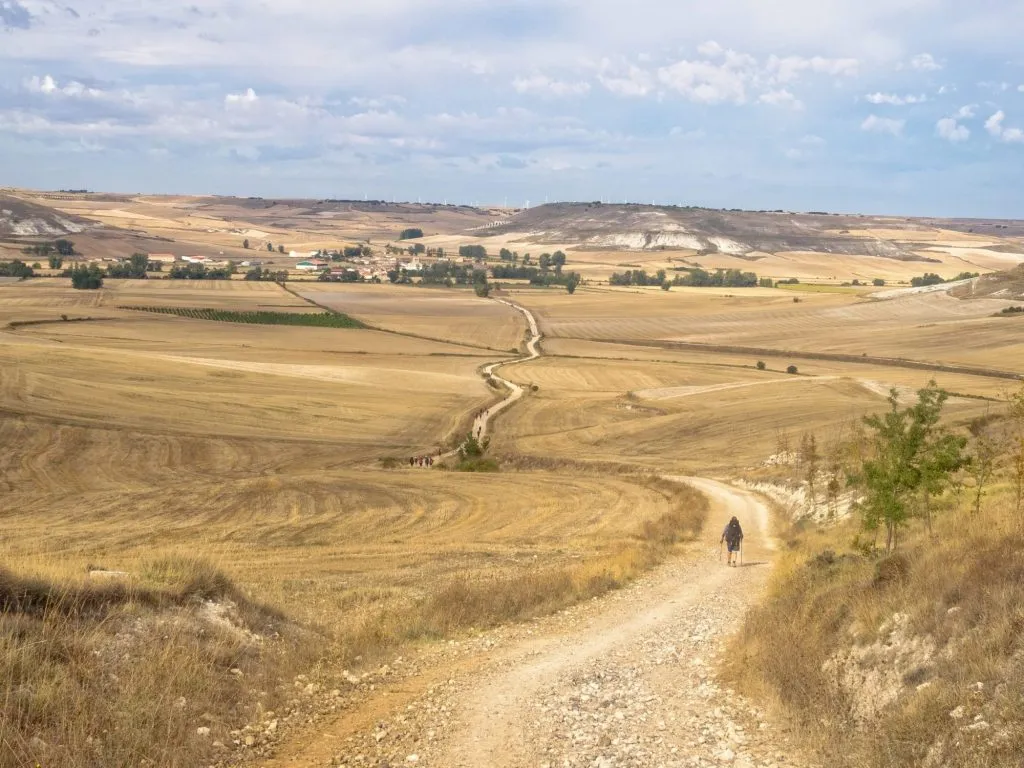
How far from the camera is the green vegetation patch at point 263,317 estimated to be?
124 metres

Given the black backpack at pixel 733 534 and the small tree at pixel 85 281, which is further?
the small tree at pixel 85 281

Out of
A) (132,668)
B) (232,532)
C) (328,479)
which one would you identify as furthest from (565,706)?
(328,479)

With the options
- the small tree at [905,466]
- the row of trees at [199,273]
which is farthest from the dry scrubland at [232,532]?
the row of trees at [199,273]

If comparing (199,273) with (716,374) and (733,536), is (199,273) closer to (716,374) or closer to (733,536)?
(716,374)

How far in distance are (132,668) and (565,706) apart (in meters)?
4.72

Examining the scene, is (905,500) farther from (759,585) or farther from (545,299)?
(545,299)

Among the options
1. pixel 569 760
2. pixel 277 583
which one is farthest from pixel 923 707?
pixel 277 583

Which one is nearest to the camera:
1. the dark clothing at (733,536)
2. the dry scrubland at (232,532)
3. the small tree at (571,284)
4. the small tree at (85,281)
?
the dry scrubland at (232,532)

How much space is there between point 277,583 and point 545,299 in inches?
6016

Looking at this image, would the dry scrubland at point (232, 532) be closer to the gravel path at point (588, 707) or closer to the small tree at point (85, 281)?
the gravel path at point (588, 707)

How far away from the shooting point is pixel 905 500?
18922 millimetres

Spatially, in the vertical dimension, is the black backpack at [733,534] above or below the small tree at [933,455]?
below

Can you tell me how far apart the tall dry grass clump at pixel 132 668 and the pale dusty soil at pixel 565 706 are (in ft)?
3.34

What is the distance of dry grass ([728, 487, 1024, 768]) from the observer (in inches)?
317
